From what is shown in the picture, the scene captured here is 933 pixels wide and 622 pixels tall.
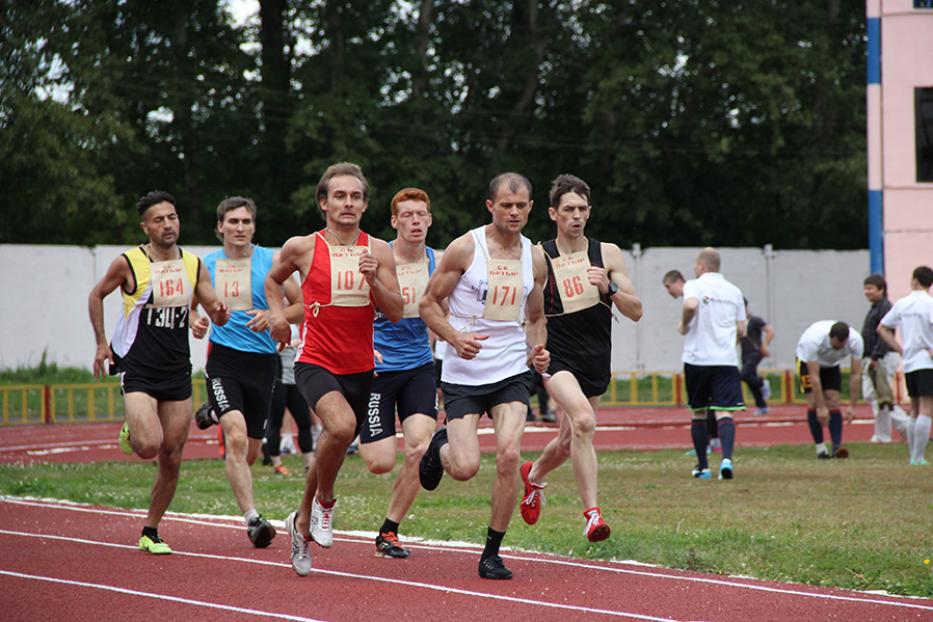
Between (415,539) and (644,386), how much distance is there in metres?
21.2

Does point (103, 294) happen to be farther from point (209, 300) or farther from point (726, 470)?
point (726, 470)

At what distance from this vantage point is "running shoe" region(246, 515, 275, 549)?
32.6ft

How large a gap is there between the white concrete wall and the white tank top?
22.3 meters

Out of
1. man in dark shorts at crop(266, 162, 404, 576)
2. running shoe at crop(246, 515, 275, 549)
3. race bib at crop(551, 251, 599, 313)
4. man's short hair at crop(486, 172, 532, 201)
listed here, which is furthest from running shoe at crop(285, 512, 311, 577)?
race bib at crop(551, 251, 599, 313)

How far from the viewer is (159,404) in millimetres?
9906

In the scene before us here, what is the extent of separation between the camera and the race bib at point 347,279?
8.70m

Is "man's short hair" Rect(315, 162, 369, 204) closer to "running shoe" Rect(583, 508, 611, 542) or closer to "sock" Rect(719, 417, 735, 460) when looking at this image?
"running shoe" Rect(583, 508, 611, 542)

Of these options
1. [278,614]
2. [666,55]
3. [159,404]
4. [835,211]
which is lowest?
[278,614]

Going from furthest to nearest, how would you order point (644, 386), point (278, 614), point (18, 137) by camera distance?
point (18, 137) < point (644, 386) < point (278, 614)

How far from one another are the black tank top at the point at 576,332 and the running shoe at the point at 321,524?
210 cm

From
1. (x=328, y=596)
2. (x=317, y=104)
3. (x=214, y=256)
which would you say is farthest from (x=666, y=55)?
(x=328, y=596)

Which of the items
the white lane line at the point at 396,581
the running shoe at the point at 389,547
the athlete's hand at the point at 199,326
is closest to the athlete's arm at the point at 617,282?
the running shoe at the point at 389,547

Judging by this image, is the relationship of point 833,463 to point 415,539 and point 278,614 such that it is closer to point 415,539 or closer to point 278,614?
point 415,539

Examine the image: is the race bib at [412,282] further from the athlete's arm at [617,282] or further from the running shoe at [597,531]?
the running shoe at [597,531]
